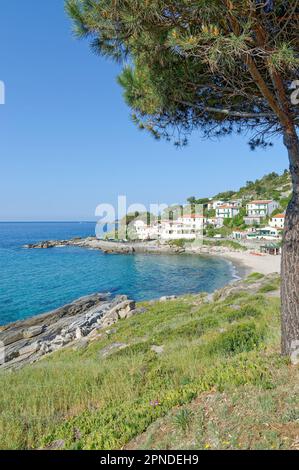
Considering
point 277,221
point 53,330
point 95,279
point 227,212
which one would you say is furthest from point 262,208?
point 53,330

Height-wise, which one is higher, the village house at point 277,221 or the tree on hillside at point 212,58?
the tree on hillside at point 212,58

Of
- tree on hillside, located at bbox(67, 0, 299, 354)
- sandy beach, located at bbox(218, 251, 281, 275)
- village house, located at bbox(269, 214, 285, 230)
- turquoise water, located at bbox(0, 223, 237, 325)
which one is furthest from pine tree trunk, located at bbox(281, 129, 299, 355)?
village house, located at bbox(269, 214, 285, 230)

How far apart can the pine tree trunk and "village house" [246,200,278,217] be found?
85.3m

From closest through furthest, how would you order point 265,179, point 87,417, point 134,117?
point 87,417, point 134,117, point 265,179

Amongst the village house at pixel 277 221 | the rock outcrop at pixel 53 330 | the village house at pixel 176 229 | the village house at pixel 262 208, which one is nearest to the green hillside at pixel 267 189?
the village house at pixel 262 208

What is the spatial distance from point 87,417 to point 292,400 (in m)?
2.73

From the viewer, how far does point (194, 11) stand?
13.4 feet

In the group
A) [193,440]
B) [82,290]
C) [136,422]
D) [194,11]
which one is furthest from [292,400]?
[82,290]

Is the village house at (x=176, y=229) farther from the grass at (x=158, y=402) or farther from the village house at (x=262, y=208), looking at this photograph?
the grass at (x=158, y=402)

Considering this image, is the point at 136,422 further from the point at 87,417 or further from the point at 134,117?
the point at 134,117

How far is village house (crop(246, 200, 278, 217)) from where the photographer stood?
283ft

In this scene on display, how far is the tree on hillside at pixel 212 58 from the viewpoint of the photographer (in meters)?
4.04

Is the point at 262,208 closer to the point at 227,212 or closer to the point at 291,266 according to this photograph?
the point at 227,212

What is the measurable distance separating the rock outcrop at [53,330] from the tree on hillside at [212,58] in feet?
39.6
